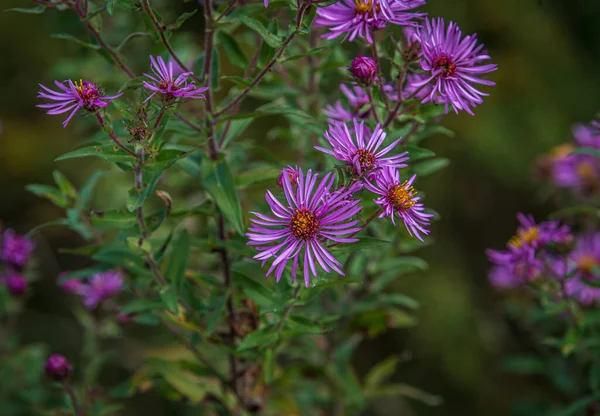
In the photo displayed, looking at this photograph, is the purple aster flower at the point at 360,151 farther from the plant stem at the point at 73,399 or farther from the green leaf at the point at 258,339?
the plant stem at the point at 73,399

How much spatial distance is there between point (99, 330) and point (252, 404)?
1.41 feet

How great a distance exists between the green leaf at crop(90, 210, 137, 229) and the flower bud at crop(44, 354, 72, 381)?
0.94 ft

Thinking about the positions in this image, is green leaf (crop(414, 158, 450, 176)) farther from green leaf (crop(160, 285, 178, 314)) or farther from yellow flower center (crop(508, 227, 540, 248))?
green leaf (crop(160, 285, 178, 314))

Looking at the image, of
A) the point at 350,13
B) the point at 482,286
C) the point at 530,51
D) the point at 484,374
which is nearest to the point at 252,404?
the point at 350,13

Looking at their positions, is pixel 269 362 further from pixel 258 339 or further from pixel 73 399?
pixel 73 399

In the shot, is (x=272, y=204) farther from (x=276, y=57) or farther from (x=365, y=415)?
(x=365, y=415)

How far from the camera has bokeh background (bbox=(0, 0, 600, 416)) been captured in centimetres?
189

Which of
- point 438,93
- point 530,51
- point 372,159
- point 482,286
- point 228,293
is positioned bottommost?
point 228,293

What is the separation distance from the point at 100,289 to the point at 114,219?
0.45 metres

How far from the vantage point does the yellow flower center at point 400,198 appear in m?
0.72

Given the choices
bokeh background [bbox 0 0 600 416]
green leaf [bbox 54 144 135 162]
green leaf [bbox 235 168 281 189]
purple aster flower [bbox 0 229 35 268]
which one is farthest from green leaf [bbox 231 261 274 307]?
bokeh background [bbox 0 0 600 416]

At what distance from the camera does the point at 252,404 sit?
1038mm

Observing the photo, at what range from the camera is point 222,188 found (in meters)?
0.84

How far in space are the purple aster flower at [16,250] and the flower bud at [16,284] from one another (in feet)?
0.12
